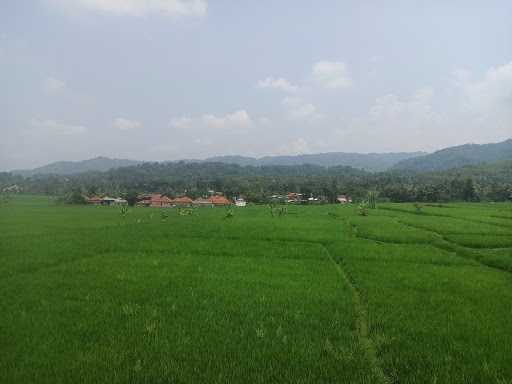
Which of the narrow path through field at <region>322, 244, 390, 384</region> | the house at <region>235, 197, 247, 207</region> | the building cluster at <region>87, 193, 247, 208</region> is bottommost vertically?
the house at <region>235, 197, 247, 207</region>

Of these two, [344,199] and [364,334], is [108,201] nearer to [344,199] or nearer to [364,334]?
[344,199]

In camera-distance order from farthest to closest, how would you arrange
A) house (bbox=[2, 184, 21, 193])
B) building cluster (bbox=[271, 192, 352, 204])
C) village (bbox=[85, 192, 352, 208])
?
house (bbox=[2, 184, 21, 193]) → building cluster (bbox=[271, 192, 352, 204]) → village (bbox=[85, 192, 352, 208])

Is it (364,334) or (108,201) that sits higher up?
(364,334)

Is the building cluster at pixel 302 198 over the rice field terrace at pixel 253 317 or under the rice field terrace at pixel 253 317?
under

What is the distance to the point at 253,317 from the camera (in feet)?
26.2

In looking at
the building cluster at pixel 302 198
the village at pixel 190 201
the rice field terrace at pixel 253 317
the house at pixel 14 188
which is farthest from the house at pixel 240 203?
the house at pixel 14 188

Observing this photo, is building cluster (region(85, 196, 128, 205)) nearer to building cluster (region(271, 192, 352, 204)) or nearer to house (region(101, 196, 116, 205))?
house (region(101, 196, 116, 205))

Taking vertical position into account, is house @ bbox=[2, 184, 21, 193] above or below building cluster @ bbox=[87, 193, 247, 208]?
above

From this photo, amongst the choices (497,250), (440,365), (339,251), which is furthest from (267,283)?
(497,250)

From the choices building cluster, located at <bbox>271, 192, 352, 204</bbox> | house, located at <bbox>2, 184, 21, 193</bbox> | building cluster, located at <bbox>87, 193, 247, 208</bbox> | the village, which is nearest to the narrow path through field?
the village

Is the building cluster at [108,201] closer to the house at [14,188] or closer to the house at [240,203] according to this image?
the house at [240,203]

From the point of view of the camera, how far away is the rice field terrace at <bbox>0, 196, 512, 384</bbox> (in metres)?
5.75

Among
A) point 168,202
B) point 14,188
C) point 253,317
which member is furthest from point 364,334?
point 14,188

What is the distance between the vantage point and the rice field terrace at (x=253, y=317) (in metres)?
5.75
